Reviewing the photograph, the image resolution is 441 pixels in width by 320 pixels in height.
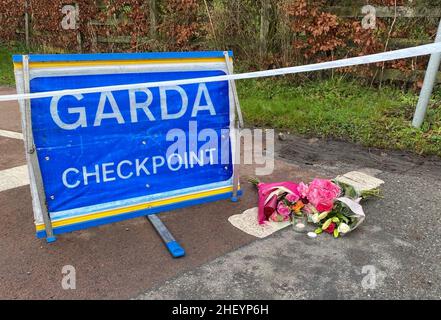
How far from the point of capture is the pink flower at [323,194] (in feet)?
11.4

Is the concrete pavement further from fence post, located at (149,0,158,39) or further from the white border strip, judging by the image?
fence post, located at (149,0,158,39)

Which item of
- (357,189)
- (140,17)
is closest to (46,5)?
(140,17)

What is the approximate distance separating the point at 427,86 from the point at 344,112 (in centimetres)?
123

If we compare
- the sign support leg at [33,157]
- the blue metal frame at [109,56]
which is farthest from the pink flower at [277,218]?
the sign support leg at [33,157]

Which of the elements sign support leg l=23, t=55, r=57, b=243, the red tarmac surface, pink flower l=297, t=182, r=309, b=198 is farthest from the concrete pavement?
sign support leg l=23, t=55, r=57, b=243

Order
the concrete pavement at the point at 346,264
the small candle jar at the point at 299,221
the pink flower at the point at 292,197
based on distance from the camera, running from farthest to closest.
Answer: the pink flower at the point at 292,197
the small candle jar at the point at 299,221
the concrete pavement at the point at 346,264

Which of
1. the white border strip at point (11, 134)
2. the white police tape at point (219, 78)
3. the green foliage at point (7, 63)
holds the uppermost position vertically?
the white police tape at point (219, 78)

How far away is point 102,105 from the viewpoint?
3234mm

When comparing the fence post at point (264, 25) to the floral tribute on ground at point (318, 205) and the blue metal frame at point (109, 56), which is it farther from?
the floral tribute on ground at point (318, 205)

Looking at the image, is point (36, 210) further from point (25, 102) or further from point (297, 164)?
point (297, 164)

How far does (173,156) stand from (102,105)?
2.47 ft

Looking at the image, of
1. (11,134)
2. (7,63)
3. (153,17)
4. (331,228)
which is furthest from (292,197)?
(7,63)

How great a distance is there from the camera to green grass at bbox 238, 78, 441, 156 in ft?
17.9

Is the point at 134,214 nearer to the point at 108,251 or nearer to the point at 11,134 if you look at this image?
the point at 108,251
